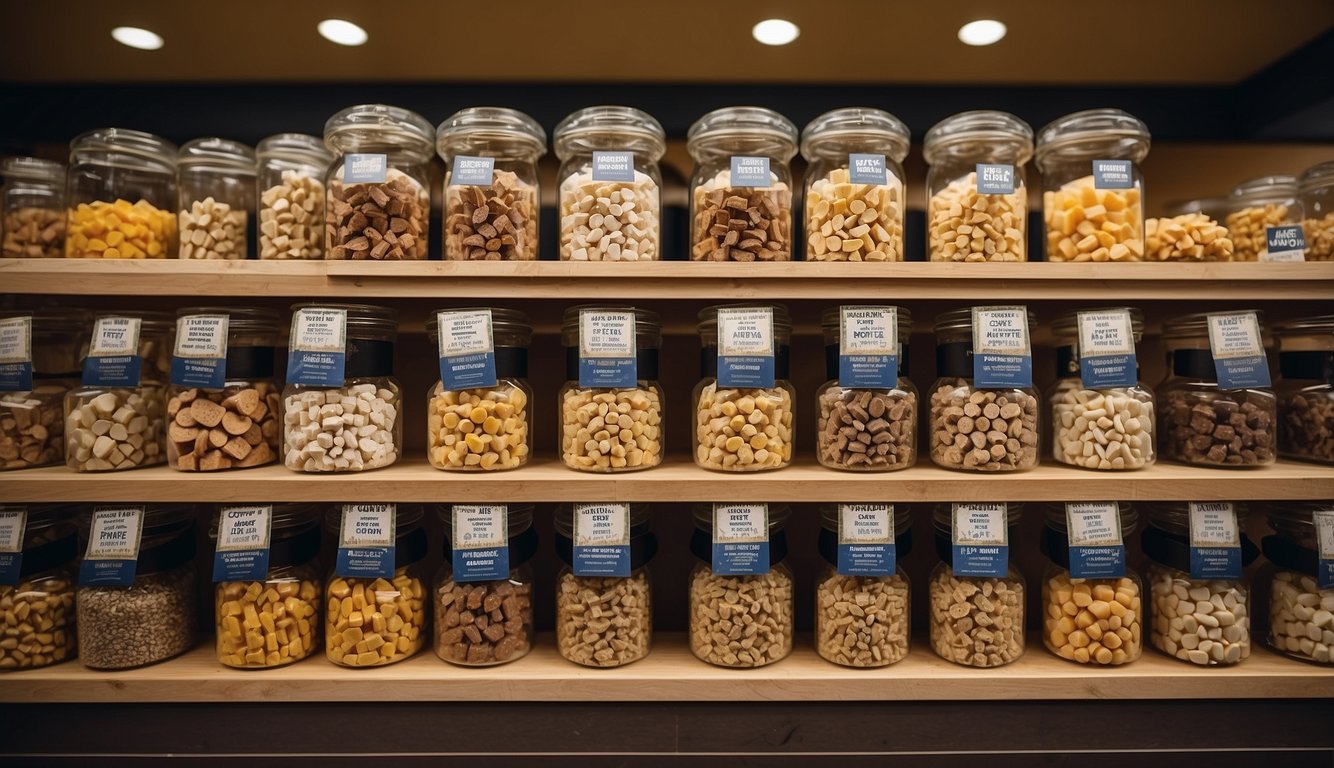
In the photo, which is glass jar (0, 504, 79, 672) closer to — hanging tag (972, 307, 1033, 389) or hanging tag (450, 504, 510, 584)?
hanging tag (450, 504, 510, 584)

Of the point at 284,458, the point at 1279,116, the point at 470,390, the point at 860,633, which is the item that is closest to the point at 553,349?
the point at 470,390

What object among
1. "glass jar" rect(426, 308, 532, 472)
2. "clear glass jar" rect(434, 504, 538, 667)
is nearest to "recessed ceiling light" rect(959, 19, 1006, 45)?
"glass jar" rect(426, 308, 532, 472)

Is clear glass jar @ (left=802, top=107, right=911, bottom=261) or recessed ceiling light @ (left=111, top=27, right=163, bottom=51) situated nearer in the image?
clear glass jar @ (left=802, top=107, right=911, bottom=261)

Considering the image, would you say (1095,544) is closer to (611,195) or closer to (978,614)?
(978,614)

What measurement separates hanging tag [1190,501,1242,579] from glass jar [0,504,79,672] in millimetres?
2086

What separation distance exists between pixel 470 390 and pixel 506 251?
0.26 meters

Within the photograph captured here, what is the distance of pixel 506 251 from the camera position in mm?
1078

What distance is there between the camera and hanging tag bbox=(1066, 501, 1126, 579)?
1.10 metres

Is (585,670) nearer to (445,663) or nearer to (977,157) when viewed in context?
(445,663)

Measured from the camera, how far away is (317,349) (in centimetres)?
106

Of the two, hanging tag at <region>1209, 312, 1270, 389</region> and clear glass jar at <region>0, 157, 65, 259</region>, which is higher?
clear glass jar at <region>0, 157, 65, 259</region>

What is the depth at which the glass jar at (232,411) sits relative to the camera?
1.08m

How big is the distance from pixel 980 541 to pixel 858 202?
2.12ft

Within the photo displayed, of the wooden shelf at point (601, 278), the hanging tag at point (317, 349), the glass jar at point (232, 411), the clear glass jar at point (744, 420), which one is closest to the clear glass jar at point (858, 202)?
the wooden shelf at point (601, 278)
